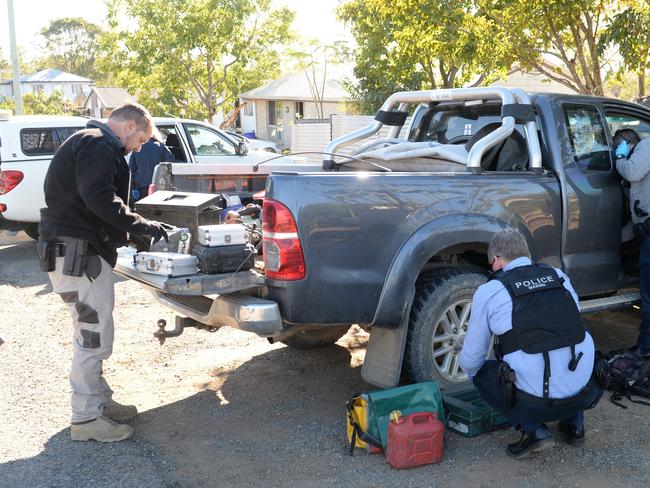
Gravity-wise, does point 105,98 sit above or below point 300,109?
above

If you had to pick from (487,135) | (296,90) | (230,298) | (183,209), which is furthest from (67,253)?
(296,90)

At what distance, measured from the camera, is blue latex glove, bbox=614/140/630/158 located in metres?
5.34

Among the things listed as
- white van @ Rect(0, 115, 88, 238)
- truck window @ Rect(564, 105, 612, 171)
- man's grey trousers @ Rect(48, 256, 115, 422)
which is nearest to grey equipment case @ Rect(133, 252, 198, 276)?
man's grey trousers @ Rect(48, 256, 115, 422)

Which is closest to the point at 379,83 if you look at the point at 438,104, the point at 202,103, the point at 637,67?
the point at 202,103

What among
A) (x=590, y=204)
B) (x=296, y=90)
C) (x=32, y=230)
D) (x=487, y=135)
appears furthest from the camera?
(x=296, y=90)

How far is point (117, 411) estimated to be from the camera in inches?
176

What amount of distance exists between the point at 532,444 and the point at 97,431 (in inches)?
97.8

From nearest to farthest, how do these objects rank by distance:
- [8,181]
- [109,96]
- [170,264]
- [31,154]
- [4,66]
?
1. [170,264]
2. [8,181]
3. [31,154]
4. [109,96]
5. [4,66]

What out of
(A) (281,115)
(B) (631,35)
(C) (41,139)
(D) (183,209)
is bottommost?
(D) (183,209)

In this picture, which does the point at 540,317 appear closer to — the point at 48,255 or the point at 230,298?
the point at 230,298

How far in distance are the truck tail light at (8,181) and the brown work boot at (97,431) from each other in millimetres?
6527

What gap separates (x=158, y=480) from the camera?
12.3 ft

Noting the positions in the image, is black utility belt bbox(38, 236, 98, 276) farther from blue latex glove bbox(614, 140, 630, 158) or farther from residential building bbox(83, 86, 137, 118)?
residential building bbox(83, 86, 137, 118)

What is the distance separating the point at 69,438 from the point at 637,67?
9.01 m
